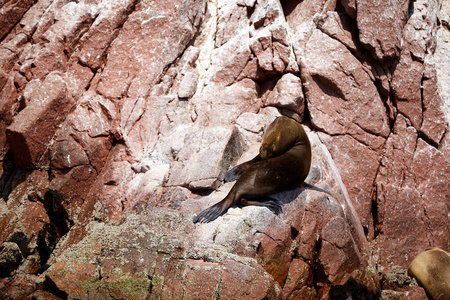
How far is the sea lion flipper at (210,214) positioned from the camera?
4.68 metres

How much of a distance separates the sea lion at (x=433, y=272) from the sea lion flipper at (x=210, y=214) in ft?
10.6

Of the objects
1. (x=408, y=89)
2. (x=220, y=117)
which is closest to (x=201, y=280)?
(x=220, y=117)

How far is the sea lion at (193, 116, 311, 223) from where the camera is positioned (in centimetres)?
478

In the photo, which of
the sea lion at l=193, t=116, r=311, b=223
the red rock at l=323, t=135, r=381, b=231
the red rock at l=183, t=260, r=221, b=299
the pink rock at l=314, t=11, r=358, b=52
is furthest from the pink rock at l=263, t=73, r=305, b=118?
the red rock at l=183, t=260, r=221, b=299

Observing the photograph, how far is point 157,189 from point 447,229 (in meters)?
4.92

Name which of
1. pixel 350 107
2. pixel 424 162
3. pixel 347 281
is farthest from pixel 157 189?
pixel 424 162

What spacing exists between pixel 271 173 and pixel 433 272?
290cm

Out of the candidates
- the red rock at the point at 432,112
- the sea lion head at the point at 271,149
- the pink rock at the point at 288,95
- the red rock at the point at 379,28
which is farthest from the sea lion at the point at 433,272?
the red rock at the point at 379,28

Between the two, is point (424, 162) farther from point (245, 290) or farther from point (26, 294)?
point (26, 294)

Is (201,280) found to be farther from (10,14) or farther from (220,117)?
(10,14)

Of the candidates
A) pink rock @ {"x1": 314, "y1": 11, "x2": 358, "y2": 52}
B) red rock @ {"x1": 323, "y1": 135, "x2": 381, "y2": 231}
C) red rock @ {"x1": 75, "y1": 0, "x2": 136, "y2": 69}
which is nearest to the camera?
red rock @ {"x1": 323, "y1": 135, "x2": 381, "y2": 231}

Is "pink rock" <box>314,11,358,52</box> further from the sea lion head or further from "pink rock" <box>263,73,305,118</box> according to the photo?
the sea lion head

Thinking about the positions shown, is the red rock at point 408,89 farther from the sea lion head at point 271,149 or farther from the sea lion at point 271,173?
the sea lion head at point 271,149

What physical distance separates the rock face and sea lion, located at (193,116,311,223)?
0.26 metres
